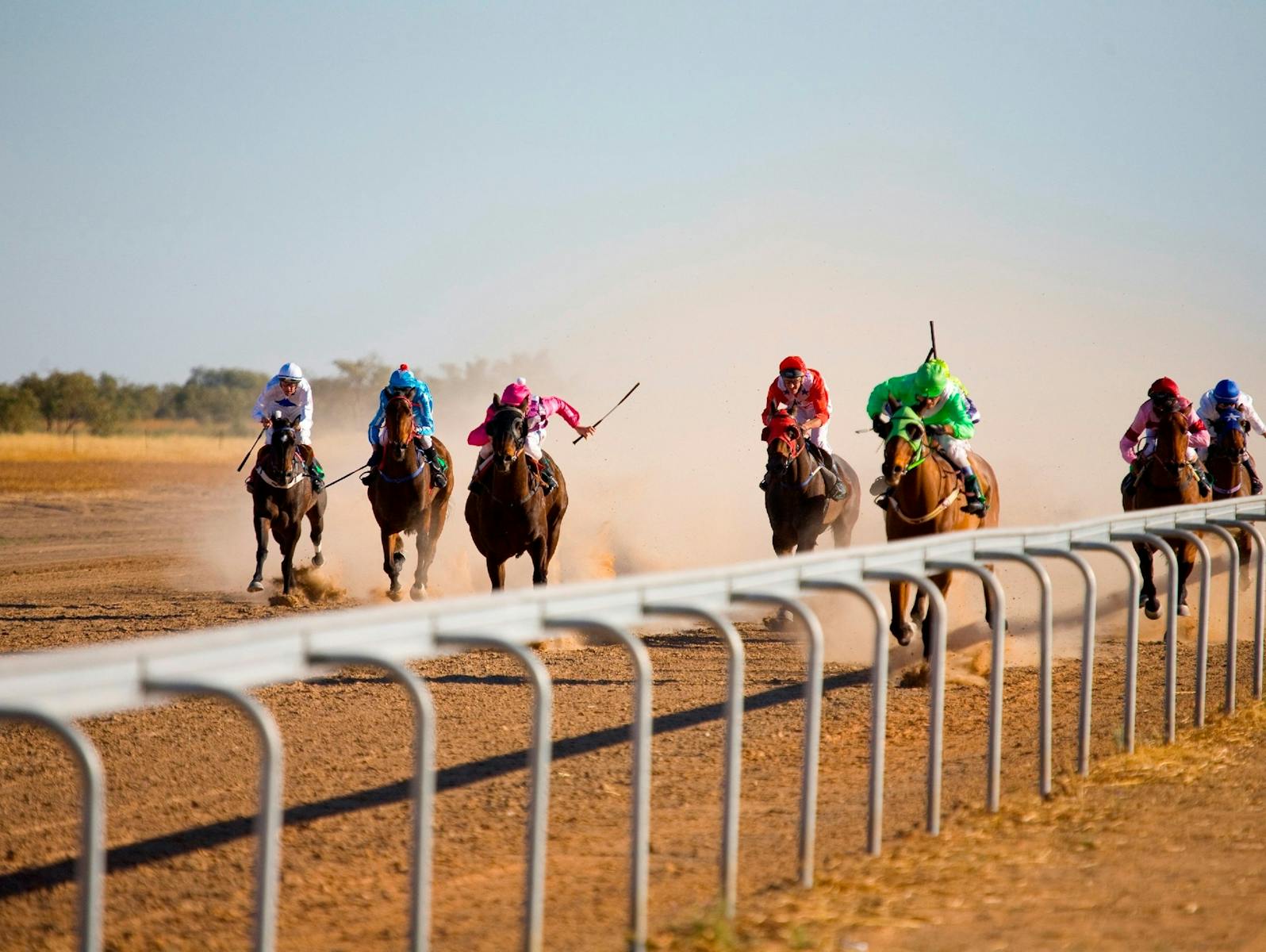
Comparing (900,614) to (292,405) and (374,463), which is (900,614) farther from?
(292,405)

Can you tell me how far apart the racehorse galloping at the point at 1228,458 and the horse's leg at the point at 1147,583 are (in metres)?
1.77

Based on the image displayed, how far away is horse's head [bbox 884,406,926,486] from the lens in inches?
410

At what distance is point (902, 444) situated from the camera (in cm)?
1046

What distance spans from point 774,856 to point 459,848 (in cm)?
126

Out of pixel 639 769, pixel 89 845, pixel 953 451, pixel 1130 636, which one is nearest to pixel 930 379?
pixel 953 451

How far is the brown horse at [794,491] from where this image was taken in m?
14.0

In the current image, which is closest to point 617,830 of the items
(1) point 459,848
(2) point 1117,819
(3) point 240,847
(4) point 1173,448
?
(1) point 459,848

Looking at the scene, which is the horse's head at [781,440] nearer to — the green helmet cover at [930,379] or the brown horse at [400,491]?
the green helmet cover at [930,379]

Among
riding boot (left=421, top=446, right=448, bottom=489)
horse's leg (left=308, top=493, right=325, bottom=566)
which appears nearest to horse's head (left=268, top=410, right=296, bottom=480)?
horse's leg (left=308, top=493, right=325, bottom=566)

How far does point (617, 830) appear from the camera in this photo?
648 centimetres

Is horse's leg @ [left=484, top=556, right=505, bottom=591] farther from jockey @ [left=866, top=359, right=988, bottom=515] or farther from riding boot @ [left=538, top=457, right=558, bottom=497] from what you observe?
Answer: jockey @ [left=866, top=359, right=988, bottom=515]

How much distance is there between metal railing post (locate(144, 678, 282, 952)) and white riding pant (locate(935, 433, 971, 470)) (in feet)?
27.3

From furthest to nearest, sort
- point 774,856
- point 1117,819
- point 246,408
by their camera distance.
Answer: point 246,408 → point 1117,819 → point 774,856

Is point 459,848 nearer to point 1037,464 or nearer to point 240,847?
point 240,847
